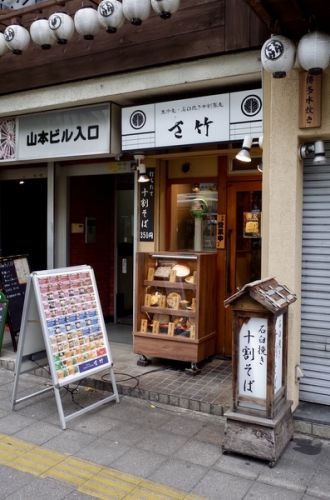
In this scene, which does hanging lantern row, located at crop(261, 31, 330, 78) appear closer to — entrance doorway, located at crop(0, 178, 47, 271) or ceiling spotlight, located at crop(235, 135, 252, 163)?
ceiling spotlight, located at crop(235, 135, 252, 163)

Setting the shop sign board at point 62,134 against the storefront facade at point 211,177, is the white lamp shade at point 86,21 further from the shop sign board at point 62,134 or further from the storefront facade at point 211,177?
the shop sign board at point 62,134

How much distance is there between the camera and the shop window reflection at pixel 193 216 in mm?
7277

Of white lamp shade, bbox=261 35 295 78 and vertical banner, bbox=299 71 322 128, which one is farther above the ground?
white lamp shade, bbox=261 35 295 78

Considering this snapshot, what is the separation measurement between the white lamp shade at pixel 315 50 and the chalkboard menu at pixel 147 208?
341 centimetres

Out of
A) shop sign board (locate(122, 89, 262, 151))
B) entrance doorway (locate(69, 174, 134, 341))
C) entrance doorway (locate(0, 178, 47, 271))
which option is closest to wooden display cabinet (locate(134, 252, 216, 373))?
shop sign board (locate(122, 89, 262, 151))

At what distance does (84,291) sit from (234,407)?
218 cm

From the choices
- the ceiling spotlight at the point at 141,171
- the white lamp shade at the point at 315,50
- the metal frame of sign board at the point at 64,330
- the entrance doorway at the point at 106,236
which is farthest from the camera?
the entrance doorway at the point at 106,236

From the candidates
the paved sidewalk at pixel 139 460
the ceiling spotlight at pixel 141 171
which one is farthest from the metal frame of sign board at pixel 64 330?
the ceiling spotlight at pixel 141 171

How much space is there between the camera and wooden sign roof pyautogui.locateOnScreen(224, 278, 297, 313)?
416cm

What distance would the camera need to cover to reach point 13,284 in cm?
746

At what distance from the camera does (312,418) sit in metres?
4.81

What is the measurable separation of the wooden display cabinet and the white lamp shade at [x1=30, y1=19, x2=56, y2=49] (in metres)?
3.04

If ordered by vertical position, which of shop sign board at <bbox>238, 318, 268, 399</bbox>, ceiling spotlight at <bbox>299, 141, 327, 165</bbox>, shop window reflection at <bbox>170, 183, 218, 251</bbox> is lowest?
shop sign board at <bbox>238, 318, 268, 399</bbox>

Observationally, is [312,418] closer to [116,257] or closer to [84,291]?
[84,291]
